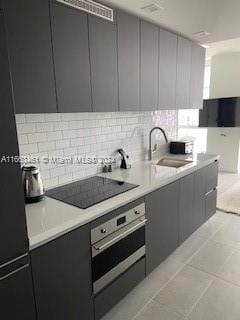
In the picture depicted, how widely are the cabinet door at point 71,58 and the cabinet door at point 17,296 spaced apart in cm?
100

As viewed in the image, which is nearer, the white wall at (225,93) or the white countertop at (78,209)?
the white countertop at (78,209)

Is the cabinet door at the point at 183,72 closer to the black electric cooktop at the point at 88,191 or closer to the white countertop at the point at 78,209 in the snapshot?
the white countertop at the point at 78,209

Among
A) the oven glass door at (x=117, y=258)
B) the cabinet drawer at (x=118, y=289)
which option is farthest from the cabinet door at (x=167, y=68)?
the cabinet drawer at (x=118, y=289)

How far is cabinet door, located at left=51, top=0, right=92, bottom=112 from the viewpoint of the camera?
148 centimetres

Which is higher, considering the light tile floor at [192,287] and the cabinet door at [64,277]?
the cabinet door at [64,277]

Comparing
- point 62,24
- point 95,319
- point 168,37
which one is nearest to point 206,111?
point 168,37

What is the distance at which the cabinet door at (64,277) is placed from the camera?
1.23m

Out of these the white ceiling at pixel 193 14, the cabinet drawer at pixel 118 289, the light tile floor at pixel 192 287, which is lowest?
the light tile floor at pixel 192 287

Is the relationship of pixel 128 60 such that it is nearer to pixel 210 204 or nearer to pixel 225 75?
pixel 210 204

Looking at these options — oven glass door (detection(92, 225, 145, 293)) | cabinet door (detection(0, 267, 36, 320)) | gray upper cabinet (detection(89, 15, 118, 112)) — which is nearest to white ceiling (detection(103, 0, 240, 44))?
gray upper cabinet (detection(89, 15, 118, 112))

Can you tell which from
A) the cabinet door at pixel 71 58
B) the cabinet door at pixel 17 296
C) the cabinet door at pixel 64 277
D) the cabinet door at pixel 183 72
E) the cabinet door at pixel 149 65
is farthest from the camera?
the cabinet door at pixel 183 72

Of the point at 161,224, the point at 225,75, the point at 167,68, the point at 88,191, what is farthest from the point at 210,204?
the point at 225,75

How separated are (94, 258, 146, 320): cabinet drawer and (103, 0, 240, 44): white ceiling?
82.6 inches

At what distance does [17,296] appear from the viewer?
3.68 ft
